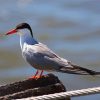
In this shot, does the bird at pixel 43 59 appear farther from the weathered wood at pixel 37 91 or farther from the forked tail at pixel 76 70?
the weathered wood at pixel 37 91

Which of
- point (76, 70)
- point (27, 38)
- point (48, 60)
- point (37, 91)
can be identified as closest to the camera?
point (37, 91)

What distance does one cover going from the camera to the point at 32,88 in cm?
598

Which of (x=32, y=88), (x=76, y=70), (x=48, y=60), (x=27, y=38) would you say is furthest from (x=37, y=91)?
(x=27, y=38)

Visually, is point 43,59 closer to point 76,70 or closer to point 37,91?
point 76,70

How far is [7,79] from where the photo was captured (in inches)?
422

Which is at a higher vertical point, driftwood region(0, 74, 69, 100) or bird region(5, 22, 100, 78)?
bird region(5, 22, 100, 78)

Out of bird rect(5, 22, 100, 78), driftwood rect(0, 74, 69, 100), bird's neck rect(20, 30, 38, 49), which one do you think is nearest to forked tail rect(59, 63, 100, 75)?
bird rect(5, 22, 100, 78)

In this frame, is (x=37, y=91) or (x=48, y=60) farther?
(x=48, y=60)

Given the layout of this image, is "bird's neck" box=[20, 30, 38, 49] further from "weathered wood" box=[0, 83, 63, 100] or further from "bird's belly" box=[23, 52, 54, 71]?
"weathered wood" box=[0, 83, 63, 100]

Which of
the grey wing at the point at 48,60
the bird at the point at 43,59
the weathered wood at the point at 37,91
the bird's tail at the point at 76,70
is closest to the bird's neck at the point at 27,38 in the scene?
the bird at the point at 43,59

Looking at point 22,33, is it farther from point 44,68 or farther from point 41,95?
point 41,95

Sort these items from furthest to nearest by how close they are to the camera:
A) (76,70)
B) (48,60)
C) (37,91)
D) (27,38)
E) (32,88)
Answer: (27,38), (48,60), (76,70), (32,88), (37,91)

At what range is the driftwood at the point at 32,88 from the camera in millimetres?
5660

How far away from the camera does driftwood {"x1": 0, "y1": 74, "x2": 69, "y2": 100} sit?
566 centimetres
